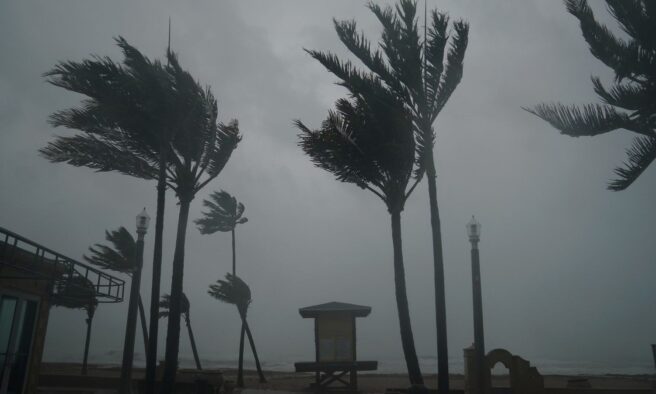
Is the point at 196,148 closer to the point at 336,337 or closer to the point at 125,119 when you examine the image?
the point at 125,119

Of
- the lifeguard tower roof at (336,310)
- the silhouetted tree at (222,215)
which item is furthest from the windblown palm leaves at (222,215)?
the lifeguard tower roof at (336,310)

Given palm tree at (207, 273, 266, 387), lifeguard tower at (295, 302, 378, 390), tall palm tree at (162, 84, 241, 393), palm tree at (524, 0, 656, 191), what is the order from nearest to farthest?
palm tree at (524, 0, 656, 191)
tall palm tree at (162, 84, 241, 393)
lifeguard tower at (295, 302, 378, 390)
palm tree at (207, 273, 266, 387)

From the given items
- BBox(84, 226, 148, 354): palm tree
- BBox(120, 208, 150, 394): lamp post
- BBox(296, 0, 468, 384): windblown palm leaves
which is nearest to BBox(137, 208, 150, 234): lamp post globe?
BBox(120, 208, 150, 394): lamp post

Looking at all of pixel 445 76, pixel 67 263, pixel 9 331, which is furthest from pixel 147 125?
pixel 445 76

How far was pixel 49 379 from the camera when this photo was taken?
2042 centimetres

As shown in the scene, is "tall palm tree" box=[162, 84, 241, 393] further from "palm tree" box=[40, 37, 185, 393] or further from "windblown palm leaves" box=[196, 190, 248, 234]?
"windblown palm leaves" box=[196, 190, 248, 234]

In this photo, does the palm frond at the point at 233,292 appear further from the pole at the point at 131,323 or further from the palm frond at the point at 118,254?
the pole at the point at 131,323

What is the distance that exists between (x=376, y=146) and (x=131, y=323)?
6967mm

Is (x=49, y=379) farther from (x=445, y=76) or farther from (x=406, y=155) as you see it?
(x=445, y=76)

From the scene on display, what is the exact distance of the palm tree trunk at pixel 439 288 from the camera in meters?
10.3

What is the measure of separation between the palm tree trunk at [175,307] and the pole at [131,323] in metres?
0.81

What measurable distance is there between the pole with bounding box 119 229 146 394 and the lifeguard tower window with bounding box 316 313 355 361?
6.51m

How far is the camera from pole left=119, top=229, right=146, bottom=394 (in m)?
12.6

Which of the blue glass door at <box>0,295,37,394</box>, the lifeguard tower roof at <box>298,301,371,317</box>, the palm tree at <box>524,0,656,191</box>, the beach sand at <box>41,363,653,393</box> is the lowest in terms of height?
the beach sand at <box>41,363,653,393</box>
